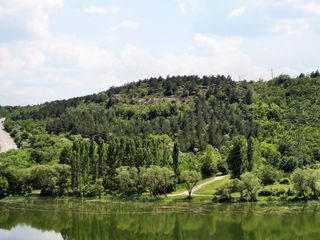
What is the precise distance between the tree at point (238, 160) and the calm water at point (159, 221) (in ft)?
68.6

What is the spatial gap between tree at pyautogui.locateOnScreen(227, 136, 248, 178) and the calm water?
68.6 feet

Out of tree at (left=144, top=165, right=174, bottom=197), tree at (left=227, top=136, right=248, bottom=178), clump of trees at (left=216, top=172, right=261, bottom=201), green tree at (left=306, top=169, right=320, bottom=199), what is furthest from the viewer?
tree at (left=227, top=136, right=248, bottom=178)

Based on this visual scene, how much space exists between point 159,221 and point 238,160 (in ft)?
138

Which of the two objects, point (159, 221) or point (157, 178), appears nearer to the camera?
point (159, 221)

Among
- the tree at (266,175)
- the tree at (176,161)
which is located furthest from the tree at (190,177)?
the tree at (266,175)

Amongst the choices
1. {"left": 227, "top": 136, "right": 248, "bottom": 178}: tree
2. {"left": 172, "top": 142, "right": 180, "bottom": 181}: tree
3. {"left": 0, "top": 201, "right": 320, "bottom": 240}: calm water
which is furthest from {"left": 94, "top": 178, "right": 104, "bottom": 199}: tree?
{"left": 227, "top": 136, "right": 248, "bottom": 178}: tree

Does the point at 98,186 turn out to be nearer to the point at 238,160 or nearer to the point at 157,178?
the point at 157,178

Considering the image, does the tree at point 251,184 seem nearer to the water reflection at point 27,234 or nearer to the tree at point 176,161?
the tree at point 176,161

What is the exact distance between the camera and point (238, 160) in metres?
123

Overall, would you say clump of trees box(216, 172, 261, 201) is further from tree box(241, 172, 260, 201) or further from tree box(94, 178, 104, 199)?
tree box(94, 178, 104, 199)

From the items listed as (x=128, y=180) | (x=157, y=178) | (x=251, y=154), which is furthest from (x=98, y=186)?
(x=251, y=154)

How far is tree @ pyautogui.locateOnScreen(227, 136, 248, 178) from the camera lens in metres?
122

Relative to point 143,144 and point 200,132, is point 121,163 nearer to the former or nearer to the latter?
point 143,144

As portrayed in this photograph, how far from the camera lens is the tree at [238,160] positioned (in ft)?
401
